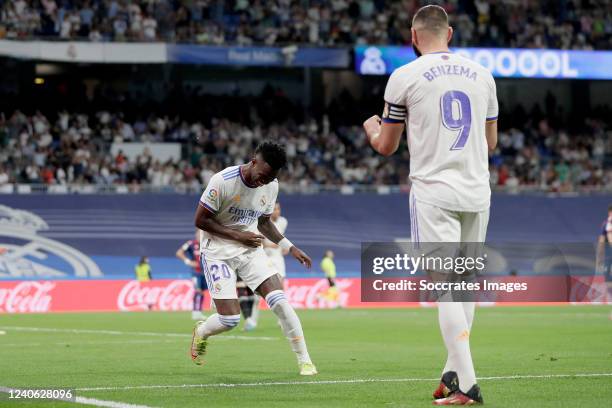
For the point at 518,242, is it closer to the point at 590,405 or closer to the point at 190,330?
the point at 190,330

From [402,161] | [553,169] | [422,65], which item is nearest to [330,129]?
[402,161]

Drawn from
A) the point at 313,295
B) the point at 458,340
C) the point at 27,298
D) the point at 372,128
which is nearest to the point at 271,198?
the point at 372,128

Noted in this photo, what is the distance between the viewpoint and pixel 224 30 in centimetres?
4388

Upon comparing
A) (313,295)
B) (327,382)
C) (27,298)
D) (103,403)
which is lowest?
(313,295)

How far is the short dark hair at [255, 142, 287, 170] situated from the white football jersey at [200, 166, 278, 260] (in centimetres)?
61

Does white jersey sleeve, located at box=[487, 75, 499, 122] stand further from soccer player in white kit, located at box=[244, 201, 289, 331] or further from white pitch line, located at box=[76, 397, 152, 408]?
soccer player in white kit, located at box=[244, 201, 289, 331]

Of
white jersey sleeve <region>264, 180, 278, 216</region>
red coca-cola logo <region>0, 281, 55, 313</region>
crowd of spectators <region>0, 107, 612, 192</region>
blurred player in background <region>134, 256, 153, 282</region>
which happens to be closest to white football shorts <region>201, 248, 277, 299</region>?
white jersey sleeve <region>264, 180, 278, 216</region>

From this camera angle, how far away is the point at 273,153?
11.3 metres

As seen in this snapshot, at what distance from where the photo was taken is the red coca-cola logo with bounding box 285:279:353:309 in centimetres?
3606

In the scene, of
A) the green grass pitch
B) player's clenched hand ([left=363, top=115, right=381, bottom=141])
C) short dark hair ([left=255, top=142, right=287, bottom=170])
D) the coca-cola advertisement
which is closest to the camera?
player's clenched hand ([left=363, top=115, right=381, bottom=141])

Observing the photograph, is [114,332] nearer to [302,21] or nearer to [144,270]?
[144,270]

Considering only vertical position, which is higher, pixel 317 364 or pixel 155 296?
pixel 317 364

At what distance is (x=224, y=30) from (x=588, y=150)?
15409 millimetres

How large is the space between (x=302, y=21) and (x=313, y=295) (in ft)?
42.3
